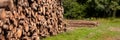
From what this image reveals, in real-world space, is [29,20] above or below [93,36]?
above

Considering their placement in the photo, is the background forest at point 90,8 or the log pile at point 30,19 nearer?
the log pile at point 30,19

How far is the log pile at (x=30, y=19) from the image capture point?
26.3ft

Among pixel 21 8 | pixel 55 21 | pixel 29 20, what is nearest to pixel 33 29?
Result: pixel 29 20

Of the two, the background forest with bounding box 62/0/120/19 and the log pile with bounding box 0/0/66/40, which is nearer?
the log pile with bounding box 0/0/66/40

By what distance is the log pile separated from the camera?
8.02 m

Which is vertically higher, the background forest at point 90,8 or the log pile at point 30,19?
the log pile at point 30,19

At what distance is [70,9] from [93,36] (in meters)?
12.5

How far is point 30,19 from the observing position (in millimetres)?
10234

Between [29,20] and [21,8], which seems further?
[29,20]

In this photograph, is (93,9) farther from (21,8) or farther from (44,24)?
(21,8)

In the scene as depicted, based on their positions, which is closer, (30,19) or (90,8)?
(30,19)

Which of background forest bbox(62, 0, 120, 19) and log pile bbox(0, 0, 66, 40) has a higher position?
log pile bbox(0, 0, 66, 40)

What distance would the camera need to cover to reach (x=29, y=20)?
33.3 ft

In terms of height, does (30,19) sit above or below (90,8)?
above
